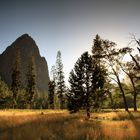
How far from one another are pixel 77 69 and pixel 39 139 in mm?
21893


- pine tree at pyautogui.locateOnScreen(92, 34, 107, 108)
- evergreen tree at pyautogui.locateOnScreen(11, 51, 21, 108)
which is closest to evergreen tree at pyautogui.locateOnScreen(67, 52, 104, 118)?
pine tree at pyautogui.locateOnScreen(92, 34, 107, 108)

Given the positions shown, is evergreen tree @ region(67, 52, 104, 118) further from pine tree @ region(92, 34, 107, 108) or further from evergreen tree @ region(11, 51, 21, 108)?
evergreen tree @ region(11, 51, 21, 108)

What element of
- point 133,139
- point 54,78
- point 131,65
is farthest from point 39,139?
point 54,78

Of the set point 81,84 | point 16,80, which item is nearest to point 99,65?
point 81,84

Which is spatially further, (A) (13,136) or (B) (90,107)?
(B) (90,107)

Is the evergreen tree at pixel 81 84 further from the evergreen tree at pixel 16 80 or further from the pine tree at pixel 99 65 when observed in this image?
the evergreen tree at pixel 16 80

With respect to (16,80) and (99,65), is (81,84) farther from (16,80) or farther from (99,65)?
(16,80)

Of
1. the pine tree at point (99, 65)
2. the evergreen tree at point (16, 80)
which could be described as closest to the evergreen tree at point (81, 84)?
the pine tree at point (99, 65)

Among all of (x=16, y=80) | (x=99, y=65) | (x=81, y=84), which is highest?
(x=16, y=80)

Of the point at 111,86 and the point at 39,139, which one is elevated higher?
the point at 111,86

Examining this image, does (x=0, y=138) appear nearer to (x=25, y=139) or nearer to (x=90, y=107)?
(x=25, y=139)

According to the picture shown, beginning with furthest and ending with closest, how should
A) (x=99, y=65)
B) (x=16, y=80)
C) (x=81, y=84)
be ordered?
(x=16, y=80) → (x=99, y=65) → (x=81, y=84)

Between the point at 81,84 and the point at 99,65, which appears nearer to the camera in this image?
the point at 81,84

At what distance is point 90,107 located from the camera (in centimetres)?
3459
